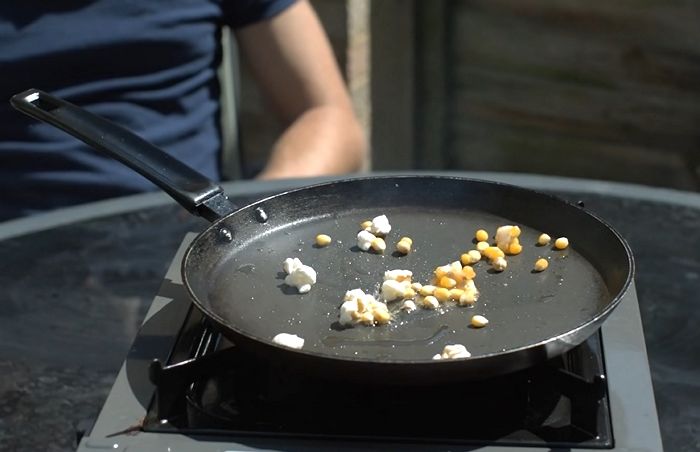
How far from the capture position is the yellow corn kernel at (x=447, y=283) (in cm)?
104

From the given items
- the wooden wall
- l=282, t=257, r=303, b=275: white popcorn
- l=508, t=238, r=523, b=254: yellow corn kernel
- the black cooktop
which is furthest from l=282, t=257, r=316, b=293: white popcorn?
the wooden wall

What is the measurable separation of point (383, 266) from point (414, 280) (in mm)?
43

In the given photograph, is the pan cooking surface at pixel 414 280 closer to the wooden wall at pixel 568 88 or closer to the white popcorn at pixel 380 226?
the white popcorn at pixel 380 226

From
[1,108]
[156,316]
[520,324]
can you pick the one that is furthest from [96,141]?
[1,108]

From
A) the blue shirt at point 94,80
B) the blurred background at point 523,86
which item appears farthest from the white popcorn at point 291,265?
the blurred background at point 523,86

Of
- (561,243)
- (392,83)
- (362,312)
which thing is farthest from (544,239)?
(392,83)

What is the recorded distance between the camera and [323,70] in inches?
81.7

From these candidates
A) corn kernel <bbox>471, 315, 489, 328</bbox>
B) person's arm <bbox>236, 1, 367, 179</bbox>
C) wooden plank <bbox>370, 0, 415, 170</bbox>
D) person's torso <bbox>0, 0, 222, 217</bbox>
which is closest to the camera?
corn kernel <bbox>471, 315, 489, 328</bbox>

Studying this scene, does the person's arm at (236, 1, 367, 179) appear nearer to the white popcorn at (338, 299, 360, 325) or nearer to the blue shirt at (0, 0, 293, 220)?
the blue shirt at (0, 0, 293, 220)

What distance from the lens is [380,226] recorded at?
1148 mm

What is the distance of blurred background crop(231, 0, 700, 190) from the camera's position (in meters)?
2.80

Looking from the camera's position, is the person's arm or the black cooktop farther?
the person's arm

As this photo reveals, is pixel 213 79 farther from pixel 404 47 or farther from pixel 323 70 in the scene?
pixel 404 47

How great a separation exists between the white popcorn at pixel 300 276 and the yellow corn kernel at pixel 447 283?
12 centimetres
